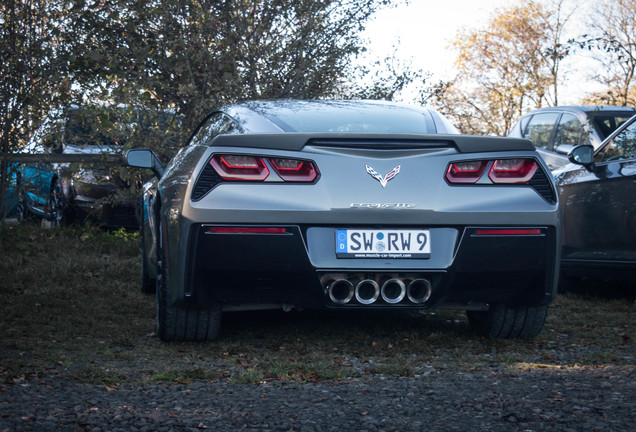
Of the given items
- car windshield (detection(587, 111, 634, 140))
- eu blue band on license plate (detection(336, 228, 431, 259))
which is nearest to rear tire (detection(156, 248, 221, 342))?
eu blue band on license plate (detection(336, 228, 431, 259))

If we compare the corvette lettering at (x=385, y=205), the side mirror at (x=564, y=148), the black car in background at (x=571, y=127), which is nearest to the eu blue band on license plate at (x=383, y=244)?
the corvette lettering at (x=385, y=205)

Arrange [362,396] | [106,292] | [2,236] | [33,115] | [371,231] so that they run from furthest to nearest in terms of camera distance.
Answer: [2,236]
[33,115]
[106,292]
[371,231]
[362,396]

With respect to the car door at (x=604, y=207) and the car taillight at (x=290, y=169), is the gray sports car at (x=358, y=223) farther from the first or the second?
the car door at (x=604, y=207)

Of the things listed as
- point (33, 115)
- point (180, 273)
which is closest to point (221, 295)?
point (180, 273)

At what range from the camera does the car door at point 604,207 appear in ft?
21.7

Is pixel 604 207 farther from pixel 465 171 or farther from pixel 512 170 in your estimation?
pixel 465 171

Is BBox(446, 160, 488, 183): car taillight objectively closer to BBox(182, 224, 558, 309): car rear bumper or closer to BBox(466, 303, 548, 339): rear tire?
BBox(182, 224, 558, 309): car rear bumper

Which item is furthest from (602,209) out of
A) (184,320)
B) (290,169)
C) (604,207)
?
(184,320)

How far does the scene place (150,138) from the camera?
9133 mm

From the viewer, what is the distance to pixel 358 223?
4.36 meters

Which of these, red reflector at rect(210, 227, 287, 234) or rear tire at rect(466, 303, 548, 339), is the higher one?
red reflector at rect(210, 227, 287, 234)

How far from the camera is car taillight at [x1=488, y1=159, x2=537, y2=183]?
4555 millimetres

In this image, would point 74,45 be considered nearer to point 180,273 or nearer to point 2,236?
point 2,236

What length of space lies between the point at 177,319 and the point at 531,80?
24462mm
